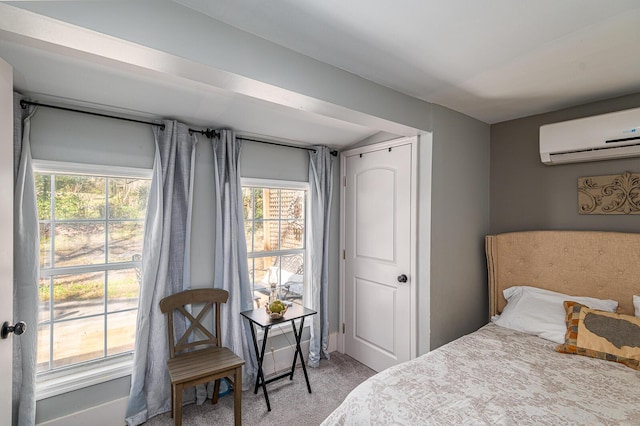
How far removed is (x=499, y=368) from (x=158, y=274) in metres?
2.30

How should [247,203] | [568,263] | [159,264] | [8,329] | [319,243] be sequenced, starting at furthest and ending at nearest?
[319,243]
[247,203]
[568,263]
[159,264]
[8,329]

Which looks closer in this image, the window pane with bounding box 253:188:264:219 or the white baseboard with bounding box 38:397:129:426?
the white baseboard with bounding box 38:397:129:426

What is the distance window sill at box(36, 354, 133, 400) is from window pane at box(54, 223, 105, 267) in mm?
712

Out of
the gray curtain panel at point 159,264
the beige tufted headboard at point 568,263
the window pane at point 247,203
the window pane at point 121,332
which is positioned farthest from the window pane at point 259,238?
the beige tufted headboard at point 568,263

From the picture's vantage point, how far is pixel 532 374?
1687mm

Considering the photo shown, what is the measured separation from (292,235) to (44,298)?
192 cm

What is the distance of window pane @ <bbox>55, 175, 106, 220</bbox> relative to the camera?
1.99 m

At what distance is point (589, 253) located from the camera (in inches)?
92.8

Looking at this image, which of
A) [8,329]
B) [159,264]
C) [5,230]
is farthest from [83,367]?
[5,230]

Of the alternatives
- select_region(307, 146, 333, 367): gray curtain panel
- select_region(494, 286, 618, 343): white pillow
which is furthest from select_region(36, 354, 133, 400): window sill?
select_region(494, 286, 618, 343): white pillow

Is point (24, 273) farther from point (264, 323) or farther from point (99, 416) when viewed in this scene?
point (264, 323)

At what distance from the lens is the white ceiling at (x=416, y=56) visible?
1350mm

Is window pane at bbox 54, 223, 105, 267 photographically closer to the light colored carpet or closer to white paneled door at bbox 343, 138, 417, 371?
the light colored carpet

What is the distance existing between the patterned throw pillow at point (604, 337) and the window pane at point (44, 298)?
3.33m
